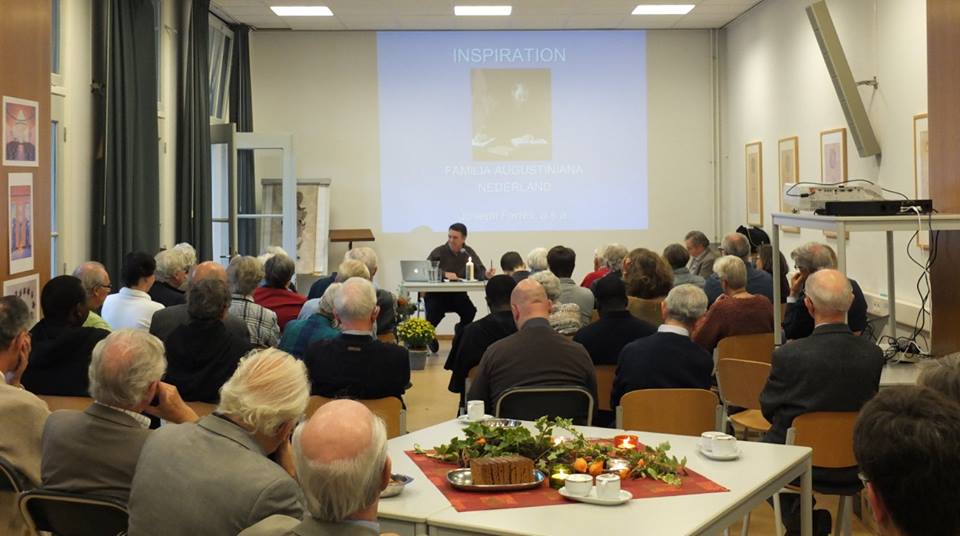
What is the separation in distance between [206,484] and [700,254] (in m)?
7.58

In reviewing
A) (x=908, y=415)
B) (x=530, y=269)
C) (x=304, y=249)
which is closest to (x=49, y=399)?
(x=908, y=415)

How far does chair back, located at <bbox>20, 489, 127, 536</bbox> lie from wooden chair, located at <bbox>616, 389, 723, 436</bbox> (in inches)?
83.7

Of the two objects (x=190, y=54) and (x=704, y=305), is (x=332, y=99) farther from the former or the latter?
(x=704, y=305)

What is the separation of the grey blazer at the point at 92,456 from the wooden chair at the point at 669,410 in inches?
81.0

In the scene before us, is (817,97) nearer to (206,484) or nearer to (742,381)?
(742,381)

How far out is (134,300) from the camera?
6.13 metres

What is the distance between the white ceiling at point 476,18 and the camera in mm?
11172

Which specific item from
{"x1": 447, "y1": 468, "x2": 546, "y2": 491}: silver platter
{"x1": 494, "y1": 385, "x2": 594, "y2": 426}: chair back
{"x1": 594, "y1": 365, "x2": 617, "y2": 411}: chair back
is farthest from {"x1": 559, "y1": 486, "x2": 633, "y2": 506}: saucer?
{"x1": 594, "y1": 365, "x2": 617, "y2": 411}: chair back

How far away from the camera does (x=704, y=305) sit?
4.88 meters

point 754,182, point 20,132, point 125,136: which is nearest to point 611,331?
point 20,132

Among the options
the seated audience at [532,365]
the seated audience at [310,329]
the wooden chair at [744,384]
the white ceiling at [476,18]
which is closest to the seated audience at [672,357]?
the seated audience at [532,365]

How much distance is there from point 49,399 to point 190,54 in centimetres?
623

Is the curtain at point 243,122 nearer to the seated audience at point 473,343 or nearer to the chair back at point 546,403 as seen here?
the seated audience at point 473,343

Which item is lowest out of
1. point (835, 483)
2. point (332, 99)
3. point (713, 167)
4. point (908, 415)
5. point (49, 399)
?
point (835, 483)
